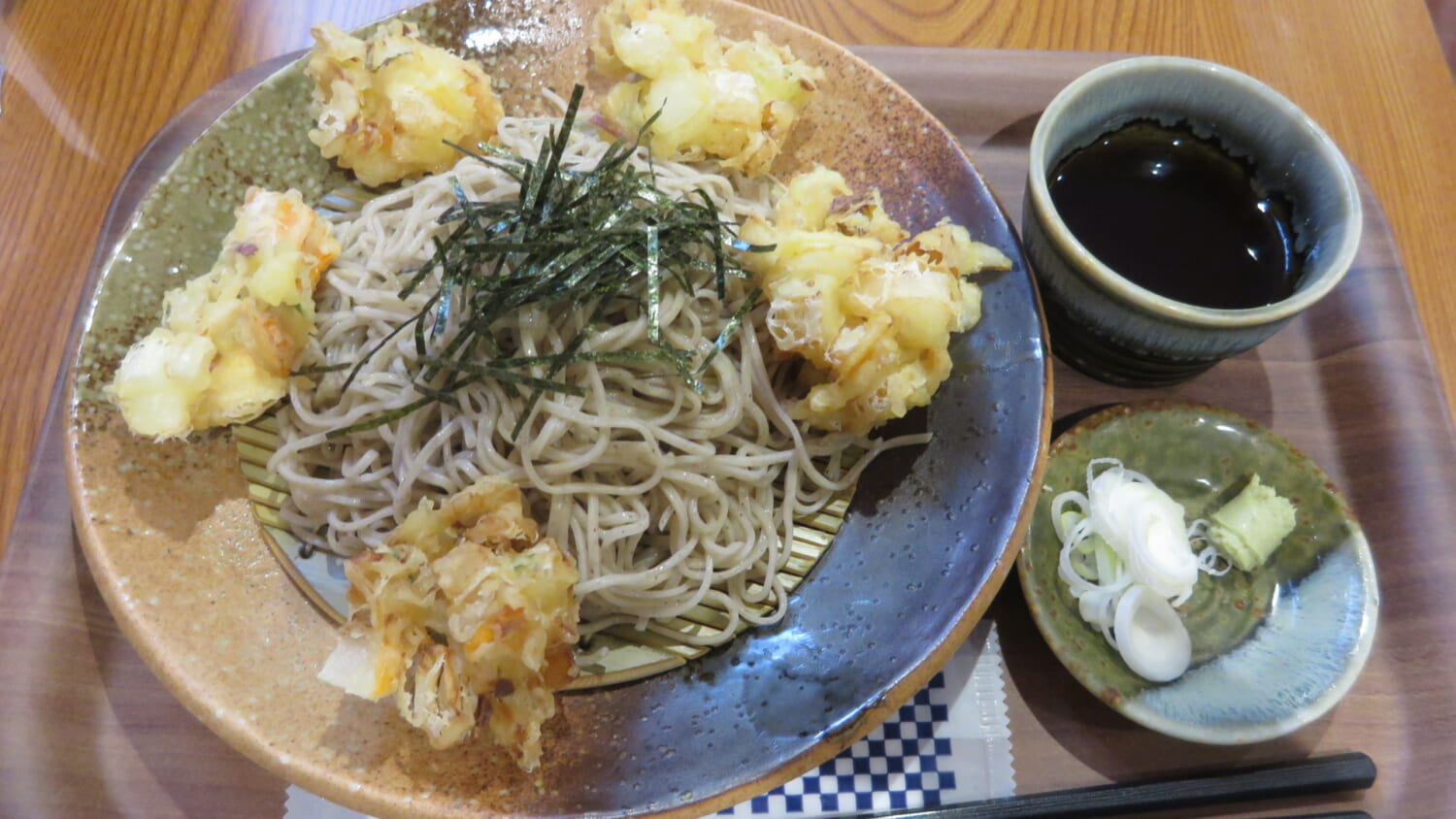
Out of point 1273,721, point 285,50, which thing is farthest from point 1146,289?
point 285,50

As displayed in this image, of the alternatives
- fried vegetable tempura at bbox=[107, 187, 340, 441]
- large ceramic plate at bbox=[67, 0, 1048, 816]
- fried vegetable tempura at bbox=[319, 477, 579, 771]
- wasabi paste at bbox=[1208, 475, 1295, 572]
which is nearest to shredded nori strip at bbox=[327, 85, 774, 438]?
fried vegetable tempura at bbox=[107, 187, 340, 441]

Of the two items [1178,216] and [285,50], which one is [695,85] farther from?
[285,50]

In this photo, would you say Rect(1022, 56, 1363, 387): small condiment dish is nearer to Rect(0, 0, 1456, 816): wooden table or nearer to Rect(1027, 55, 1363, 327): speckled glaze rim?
Rect(1027, 55, 1363, 327): speckled glaze rim

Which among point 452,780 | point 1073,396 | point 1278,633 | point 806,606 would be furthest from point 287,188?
point 1278,633

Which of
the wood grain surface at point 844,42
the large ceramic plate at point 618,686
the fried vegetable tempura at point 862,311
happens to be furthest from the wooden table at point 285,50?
the fried vegetable tempura at point 862,311

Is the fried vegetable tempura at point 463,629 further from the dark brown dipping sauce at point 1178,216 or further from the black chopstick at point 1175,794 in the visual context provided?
the dark brown dipping sauce at point 1178,216

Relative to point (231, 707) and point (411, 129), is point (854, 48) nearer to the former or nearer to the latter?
point (411, 129)
